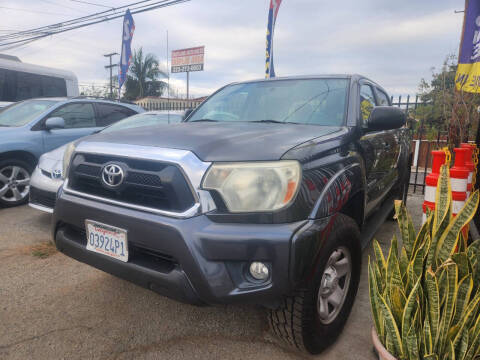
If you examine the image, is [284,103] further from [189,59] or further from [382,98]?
[189,59]

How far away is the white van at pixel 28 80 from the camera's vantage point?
823 cm

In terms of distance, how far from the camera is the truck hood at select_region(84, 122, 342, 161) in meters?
1.61

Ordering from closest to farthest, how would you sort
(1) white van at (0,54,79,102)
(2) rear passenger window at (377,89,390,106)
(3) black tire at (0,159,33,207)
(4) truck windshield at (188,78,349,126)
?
(4) truck windshield at (188,78,349,126) < (2) rear passenger window at (377,89,390,106) < (3) black tire at (0,159,33,207) < (1) white van at (0,54,79,102)

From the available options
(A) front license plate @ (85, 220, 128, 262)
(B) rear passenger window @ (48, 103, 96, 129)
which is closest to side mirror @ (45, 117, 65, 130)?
(B) rear passenger window @ (48, 103, 96, 129)

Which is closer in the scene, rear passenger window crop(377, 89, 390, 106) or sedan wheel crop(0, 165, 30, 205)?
rear passenger window crop(377, 89, 390, 106)

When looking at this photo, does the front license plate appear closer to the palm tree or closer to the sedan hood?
the sedan hood

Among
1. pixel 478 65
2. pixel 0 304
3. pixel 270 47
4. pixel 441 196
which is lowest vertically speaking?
pixel 0 304

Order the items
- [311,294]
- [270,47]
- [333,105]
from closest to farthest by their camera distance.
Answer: [311,294]
[333,105]
[270,47]

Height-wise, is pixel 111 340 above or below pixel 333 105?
below

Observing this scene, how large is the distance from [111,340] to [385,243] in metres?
2.90

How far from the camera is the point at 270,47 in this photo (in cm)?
866

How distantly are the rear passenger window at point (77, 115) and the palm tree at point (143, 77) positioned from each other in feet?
90.6

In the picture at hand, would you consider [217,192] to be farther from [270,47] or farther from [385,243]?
[270,47]

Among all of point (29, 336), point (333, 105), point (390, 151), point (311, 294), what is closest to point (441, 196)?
point (311, 294)
